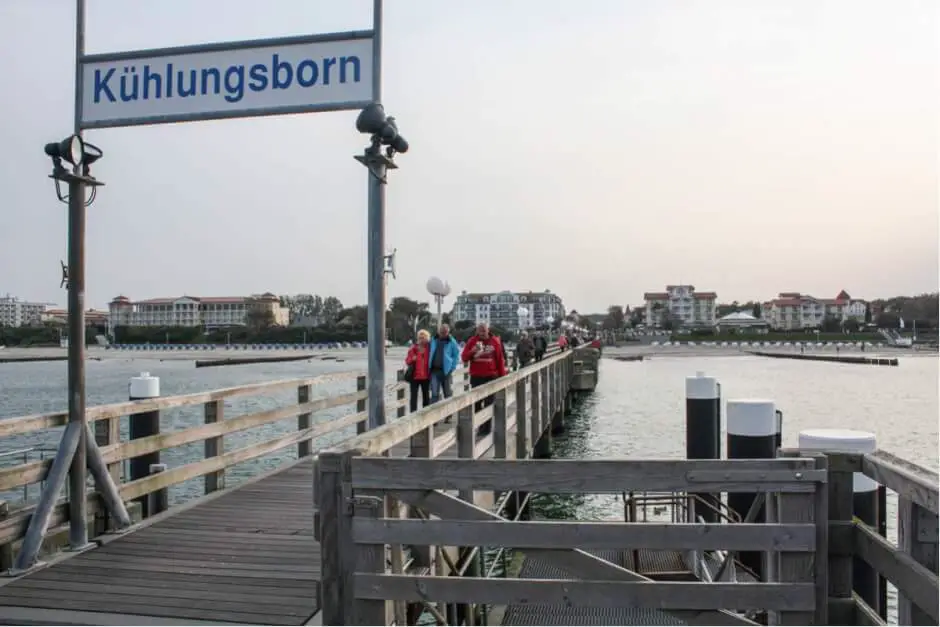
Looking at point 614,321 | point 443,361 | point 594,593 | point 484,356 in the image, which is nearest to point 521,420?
point 484,356

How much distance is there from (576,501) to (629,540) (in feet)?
32.5

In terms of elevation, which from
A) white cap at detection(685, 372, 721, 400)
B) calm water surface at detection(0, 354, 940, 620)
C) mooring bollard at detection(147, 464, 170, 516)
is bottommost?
calm water surface at detection(0, 354, 940, 620)

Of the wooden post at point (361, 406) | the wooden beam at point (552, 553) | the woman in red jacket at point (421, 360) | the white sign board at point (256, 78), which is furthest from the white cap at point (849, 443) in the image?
the woman in red jacket at point (421, 360)

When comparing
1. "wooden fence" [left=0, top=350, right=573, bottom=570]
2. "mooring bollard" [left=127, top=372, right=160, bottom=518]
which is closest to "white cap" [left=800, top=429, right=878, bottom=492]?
"wooden fence" [left=0, top=350, right=573, bottom=570]

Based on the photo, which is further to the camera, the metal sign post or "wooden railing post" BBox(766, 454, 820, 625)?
the metal sign post

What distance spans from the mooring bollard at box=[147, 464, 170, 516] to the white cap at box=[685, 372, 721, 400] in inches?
210

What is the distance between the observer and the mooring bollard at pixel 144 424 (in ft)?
23.8

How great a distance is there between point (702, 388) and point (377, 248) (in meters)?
4.48

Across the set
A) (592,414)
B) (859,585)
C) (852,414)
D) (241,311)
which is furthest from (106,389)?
(241,311)

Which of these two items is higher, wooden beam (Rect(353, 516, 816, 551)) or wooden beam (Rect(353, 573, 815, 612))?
wooden beam (Rect(353, 516, 816, 551))

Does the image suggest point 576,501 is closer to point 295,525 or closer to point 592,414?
point 295,525

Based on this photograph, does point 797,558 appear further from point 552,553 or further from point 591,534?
point 552,553

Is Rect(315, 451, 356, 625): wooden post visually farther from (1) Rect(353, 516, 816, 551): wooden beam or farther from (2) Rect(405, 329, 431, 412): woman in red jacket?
(2) Rect(405, 329, 431, 412): woman in red jacket

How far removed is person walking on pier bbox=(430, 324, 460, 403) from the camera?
36.5 ft
